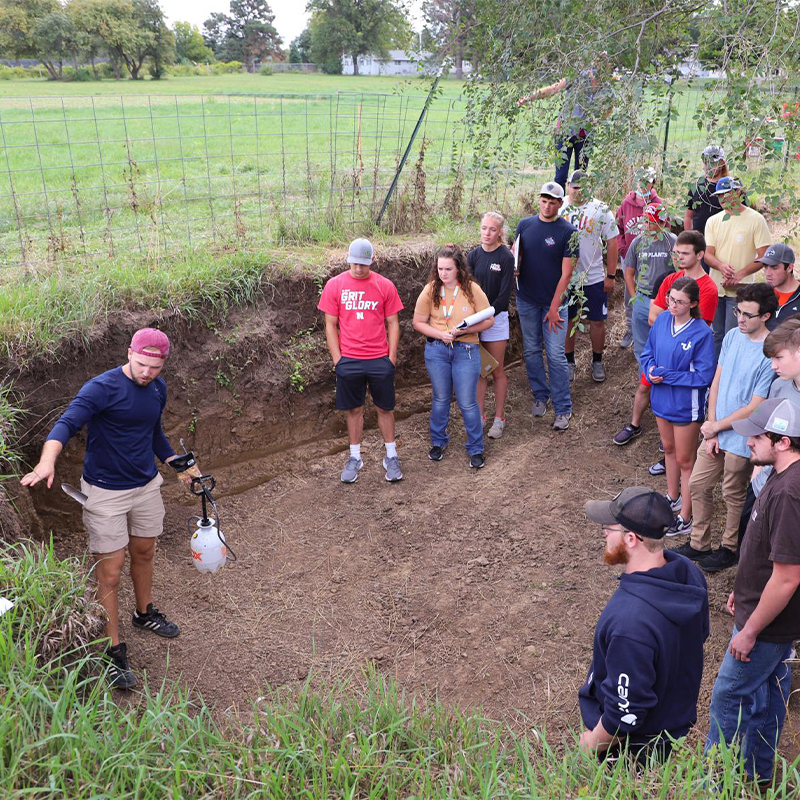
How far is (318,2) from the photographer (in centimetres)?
5112

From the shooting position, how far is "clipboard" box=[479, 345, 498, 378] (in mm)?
6883

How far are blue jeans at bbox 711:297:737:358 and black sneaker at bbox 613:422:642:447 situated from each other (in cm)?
103

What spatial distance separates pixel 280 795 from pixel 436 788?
22.5 inches

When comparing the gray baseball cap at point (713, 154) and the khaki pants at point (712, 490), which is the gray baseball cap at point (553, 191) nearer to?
the gray baseball cap at point (713, 154)

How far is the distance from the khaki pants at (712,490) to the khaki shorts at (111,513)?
372cm

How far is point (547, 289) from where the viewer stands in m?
6.96

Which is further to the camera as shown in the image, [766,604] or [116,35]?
[116,35]

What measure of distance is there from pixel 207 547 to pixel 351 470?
1801 mm

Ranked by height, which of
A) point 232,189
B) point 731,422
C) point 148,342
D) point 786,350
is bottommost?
point 731,422

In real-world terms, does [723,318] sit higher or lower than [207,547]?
higher

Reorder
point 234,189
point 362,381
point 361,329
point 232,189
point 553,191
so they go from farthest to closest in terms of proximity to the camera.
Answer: point 232,189
point 234,189
point 553,191
point 362,381
point 361,329

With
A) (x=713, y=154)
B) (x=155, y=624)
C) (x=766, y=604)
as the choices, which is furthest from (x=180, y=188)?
(x=766, y=604)

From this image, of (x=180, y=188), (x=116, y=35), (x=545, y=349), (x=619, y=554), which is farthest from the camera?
(x=116, y=35)

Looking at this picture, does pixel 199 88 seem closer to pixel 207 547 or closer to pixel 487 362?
pixel 487 362
